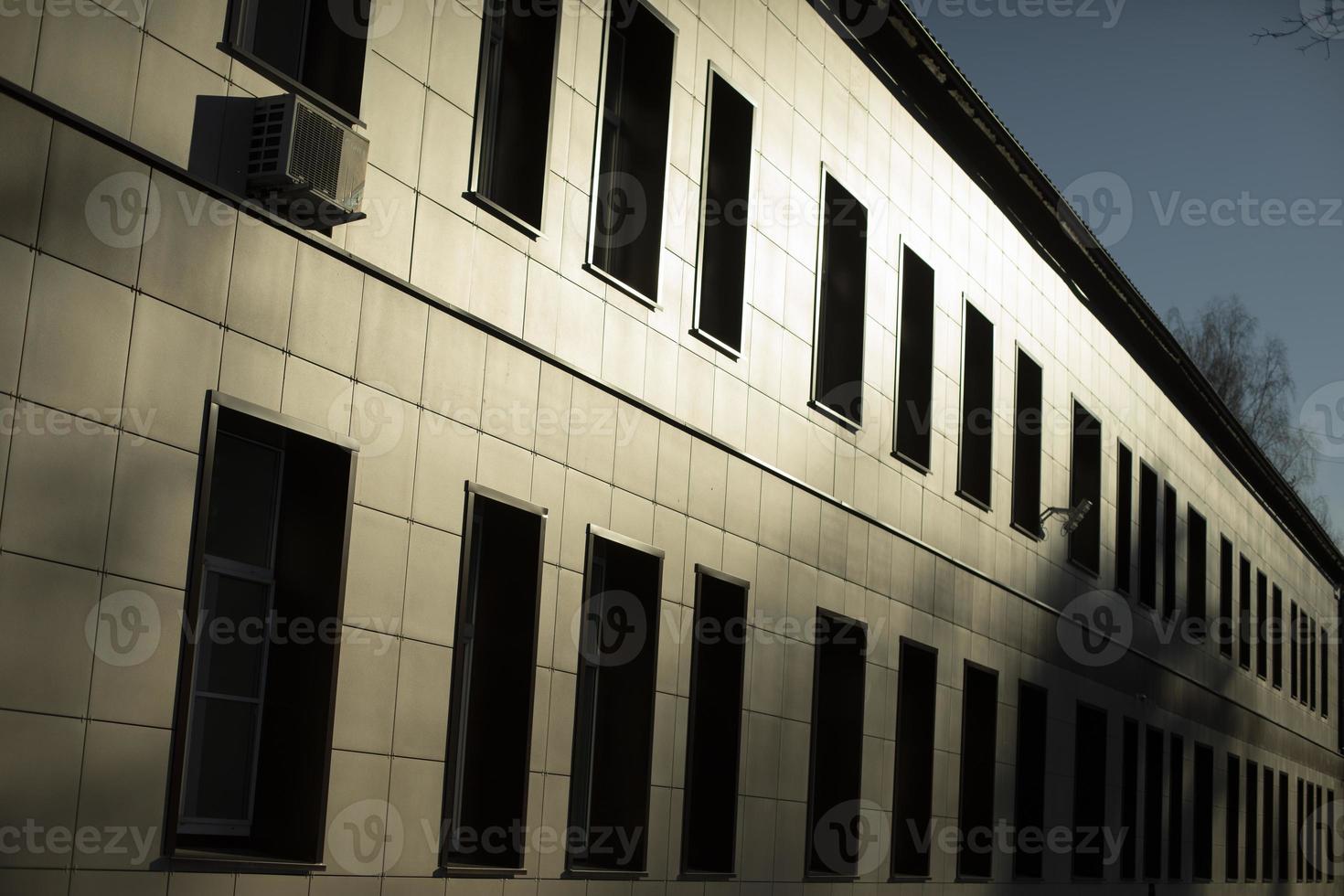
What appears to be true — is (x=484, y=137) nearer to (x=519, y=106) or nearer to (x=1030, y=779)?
(x=519, y=106)

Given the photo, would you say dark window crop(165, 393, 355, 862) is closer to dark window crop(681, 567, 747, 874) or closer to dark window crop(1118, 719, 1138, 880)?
dark window crop(681, 567, 747, 874)

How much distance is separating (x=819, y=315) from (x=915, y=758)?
17.1ft

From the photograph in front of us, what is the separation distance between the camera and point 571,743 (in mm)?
10734

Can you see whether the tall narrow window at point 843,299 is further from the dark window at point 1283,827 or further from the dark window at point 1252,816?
the dark window at point 1283,827

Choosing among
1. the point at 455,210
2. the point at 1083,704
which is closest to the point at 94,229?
the point at 455,210

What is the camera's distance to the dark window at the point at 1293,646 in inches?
1596

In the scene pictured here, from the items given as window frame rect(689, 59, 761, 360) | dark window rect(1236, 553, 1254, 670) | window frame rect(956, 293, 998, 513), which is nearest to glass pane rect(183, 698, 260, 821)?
window frame rect(689, 59, 761, 360)

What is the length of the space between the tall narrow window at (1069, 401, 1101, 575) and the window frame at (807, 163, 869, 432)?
8.76 meters

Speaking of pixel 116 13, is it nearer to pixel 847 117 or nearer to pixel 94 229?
pixel 94 229

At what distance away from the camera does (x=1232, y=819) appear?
32125 millimetres

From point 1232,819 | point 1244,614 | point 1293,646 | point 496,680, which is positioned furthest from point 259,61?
point 1293,646

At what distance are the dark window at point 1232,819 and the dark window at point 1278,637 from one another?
6.31m

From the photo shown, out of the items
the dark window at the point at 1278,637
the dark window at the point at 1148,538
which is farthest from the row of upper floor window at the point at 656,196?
the dark window at the point at 1278,637

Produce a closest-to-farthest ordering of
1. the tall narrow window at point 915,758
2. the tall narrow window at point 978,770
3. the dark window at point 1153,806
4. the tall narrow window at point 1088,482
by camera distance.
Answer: the tall narrow window at point 915,758 → the tall narrow window at point 978,770 → the tall narrow window at point 1088,482 → the dark window at point 1153,806
